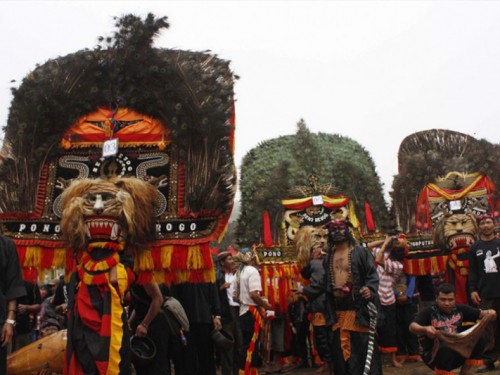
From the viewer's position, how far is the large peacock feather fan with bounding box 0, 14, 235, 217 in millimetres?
5137

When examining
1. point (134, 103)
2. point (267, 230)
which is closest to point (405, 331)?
point (267, 230)

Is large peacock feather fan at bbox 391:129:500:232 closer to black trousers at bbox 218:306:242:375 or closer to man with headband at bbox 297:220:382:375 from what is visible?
black trousers at bbox 218:306:242:375

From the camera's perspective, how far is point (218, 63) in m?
5.60

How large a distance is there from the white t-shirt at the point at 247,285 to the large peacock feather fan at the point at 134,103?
232cm

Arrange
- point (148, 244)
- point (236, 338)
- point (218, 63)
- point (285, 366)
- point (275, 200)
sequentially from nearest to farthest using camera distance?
point (148, 244), point (218, 63), point (236, 338), point (285, 366), point (275, 200)

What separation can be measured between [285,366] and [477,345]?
4452mm

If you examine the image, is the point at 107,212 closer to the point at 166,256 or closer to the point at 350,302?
the point at 166,256

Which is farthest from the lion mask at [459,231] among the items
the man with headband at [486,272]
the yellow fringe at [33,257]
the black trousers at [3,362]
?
the black trousers at [3,362]

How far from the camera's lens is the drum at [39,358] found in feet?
15.6

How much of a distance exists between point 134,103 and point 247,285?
10.1 feet

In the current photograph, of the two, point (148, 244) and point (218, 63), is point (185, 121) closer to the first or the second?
point (218, 63)

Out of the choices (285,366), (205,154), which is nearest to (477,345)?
(205,154)

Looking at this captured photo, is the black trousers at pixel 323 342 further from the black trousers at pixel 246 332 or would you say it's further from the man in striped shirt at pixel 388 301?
the man in striped shirt at pixel 388 301

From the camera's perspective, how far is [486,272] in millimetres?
6852
